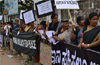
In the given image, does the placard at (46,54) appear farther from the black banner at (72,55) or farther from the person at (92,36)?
the person at (92,36)

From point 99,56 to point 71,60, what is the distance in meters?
0.99

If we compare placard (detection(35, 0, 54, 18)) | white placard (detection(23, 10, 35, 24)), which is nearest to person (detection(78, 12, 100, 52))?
placard (detection(35, 0, 54, 18))

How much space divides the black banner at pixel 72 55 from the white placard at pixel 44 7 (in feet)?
4.31

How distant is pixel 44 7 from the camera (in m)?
4.55

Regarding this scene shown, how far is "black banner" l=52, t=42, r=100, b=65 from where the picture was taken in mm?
2443

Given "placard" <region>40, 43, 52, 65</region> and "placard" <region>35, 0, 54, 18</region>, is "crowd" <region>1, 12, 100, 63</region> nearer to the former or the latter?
"placard" <region>35, 0, 54, 18</region>

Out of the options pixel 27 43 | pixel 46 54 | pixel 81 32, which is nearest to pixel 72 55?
pixel 81 32

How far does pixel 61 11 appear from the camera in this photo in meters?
7.92

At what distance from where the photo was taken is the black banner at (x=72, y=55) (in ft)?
8.02

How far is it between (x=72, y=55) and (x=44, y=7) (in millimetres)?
2157

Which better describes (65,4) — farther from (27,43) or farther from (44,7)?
(27,43)

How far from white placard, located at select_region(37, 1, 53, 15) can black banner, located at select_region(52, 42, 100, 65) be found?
51.8 inches

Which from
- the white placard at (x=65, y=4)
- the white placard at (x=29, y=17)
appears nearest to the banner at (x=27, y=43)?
the white placard at (x=29, y=17)

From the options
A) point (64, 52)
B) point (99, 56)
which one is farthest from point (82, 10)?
point (99, 56)
